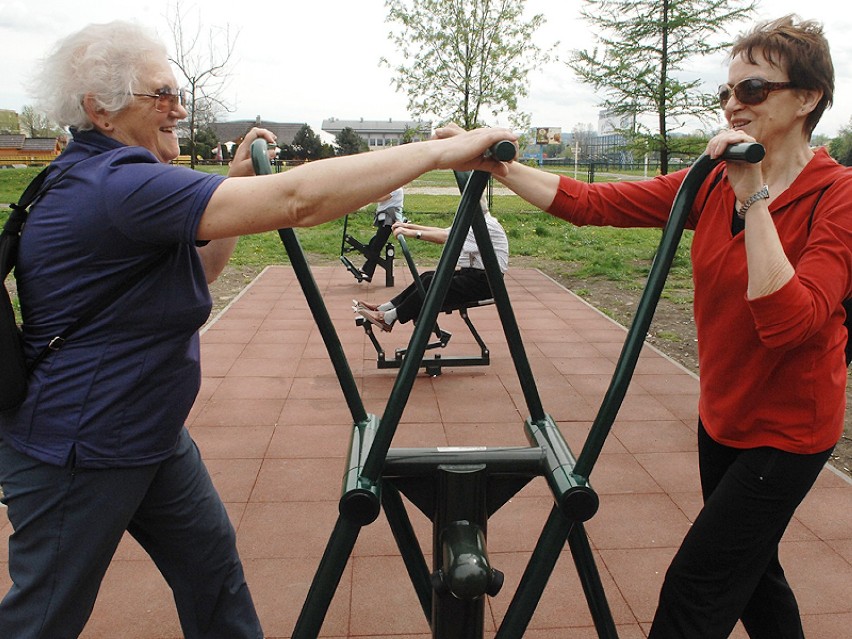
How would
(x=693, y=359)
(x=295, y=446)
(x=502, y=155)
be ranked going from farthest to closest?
(x=693, y=359) < (x=295, y=446) < (x=502, y=155)

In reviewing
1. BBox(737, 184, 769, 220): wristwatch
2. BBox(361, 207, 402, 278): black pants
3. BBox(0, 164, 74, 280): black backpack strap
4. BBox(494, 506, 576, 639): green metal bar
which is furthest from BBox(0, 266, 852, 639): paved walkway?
BBox(361, 207, 402, 278): black pants

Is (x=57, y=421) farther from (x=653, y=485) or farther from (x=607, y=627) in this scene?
(x=653, y=485)

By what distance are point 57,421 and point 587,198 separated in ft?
4.22

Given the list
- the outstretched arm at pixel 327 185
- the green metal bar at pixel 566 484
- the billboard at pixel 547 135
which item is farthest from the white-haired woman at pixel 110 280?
the billboard at pixel 547 135

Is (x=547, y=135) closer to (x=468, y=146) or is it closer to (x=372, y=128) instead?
(x=468, y=146)

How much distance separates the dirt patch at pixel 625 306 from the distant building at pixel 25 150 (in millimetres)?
36839

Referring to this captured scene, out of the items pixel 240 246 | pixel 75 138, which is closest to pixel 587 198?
pixel 75 138

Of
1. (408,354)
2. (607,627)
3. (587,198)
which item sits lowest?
(607,627)

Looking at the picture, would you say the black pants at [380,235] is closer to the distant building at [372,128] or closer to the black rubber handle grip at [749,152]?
the black rubber handle grip at [749,152]

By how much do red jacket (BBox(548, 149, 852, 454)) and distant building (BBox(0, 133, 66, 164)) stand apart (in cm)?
4394

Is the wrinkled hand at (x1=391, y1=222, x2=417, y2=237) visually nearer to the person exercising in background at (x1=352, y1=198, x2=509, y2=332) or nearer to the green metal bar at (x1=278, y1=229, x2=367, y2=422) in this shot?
the person exercising in background at (x1=352, y1=198, x2=509, y2=332)

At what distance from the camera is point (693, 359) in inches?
219

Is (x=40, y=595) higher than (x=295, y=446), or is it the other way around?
(x=40, y=595)

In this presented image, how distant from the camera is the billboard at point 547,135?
64.6 ft
